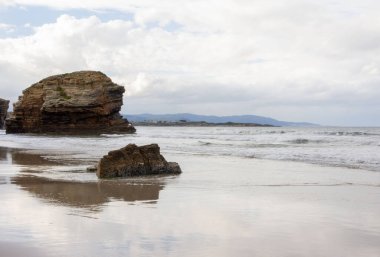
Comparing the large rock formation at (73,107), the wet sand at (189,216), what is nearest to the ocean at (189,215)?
the wet sand at (189,216)

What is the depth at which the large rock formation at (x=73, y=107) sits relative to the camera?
48.1 metres

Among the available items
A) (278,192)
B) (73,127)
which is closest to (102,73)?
(73,127)

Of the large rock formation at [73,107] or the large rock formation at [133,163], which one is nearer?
the large rock formation at [133,163]

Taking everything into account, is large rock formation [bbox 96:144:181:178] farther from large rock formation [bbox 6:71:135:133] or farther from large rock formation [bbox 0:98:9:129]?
large rock formation [bbox 0:98:9:129]

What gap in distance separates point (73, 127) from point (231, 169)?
124 ft

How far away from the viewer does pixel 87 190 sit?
8461 mm

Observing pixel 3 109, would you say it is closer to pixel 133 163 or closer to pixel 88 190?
pixel 133 163

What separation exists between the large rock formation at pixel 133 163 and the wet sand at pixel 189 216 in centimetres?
41

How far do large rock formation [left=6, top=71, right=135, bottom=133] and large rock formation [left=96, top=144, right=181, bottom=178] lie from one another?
3711 cm

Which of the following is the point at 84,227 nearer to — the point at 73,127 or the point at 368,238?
the point at 368,238

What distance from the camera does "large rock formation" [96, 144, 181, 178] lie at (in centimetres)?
1069

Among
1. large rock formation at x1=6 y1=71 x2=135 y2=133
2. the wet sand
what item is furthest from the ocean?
large rock formation at x1=6 y1=71 x2=135 y2=133

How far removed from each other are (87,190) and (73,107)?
40.9 m

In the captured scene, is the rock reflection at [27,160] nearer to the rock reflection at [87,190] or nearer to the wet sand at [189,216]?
the wet sand at [189,216]
